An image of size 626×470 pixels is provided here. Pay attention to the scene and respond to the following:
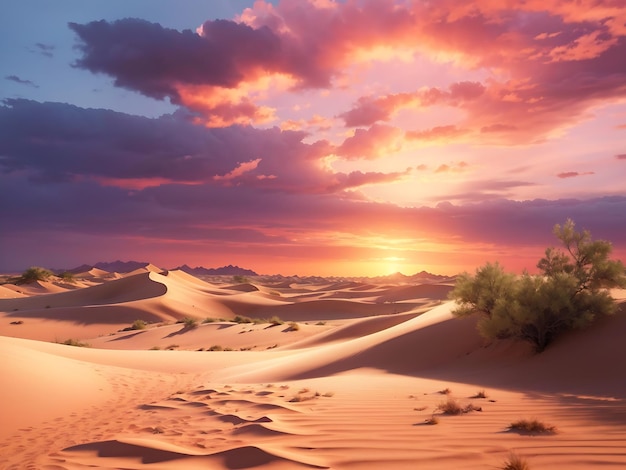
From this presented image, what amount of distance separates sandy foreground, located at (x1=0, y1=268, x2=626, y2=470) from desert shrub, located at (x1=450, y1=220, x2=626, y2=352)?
42 centimetres

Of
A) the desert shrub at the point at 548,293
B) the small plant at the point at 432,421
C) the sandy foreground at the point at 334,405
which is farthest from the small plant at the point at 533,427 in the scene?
A: the desert shrub at the point at 548,293

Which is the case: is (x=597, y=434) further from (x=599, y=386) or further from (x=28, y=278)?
(x=28, y=278)

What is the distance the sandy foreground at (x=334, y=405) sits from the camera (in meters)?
5.07

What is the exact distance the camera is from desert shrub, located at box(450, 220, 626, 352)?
37.9 feet

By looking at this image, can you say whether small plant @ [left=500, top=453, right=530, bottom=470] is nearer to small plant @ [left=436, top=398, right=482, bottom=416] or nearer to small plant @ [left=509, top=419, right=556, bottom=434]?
small plant @ [left=509, top=419, right=556, bottom=434]

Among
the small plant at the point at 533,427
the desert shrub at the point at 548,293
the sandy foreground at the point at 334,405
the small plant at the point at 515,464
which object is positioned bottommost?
the sandy foreground at the point at 334,405

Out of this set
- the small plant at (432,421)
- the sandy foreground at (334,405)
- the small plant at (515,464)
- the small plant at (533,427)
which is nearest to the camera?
the small plant at (515,464)

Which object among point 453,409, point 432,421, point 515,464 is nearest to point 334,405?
point 453,409

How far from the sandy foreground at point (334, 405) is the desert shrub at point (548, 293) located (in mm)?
417

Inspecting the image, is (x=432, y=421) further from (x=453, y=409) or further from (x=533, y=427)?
(x=533, y=427)

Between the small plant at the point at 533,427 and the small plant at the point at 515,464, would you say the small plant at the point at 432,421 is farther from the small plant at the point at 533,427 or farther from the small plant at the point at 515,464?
the small plant at the point at 515,464

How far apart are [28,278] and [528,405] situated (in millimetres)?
74744

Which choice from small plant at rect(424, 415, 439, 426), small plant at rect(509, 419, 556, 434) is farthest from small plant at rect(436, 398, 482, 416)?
small plant at rect(509, 419, 556, 434)

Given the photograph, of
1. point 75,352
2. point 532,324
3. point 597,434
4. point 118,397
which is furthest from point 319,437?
point 75,352
